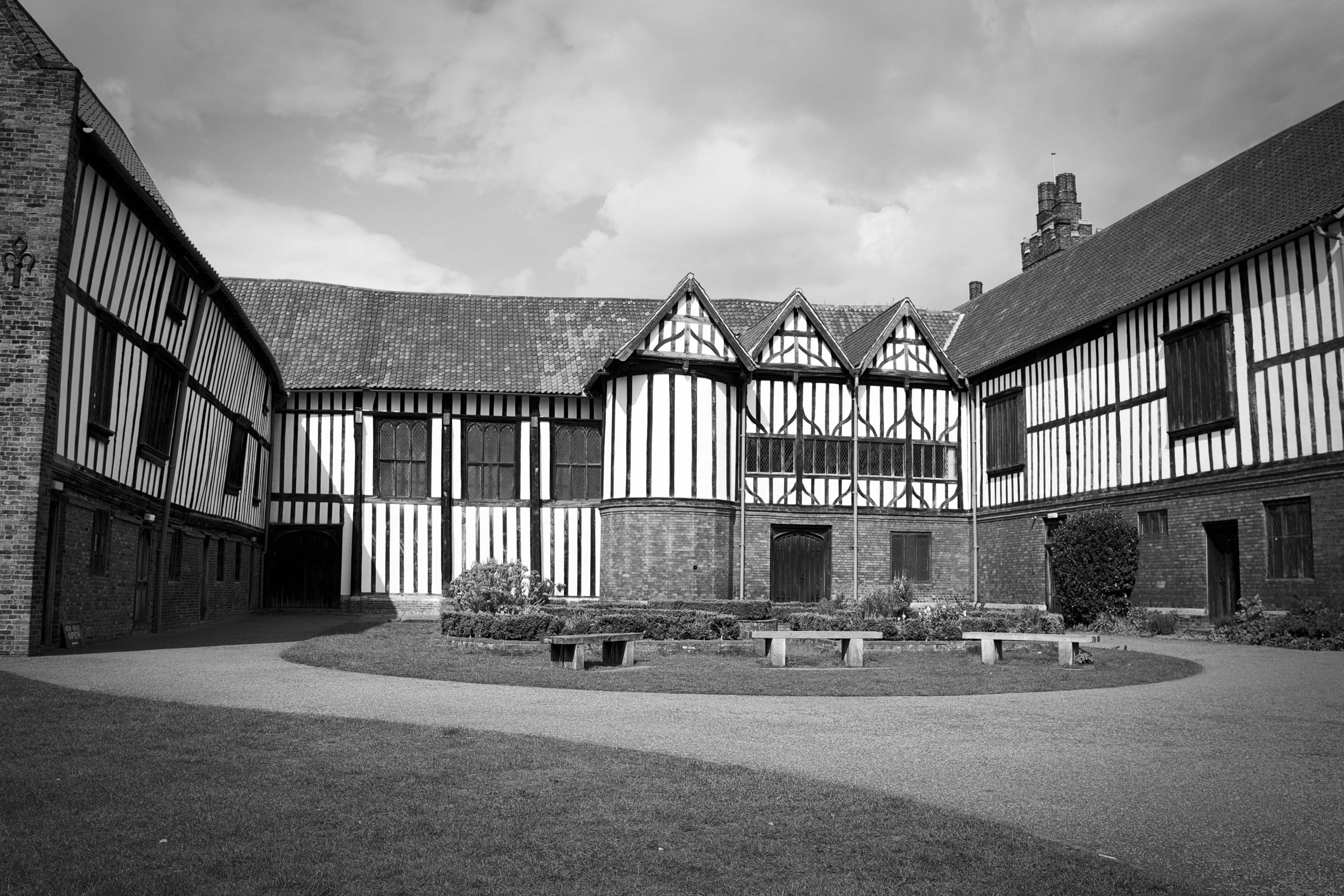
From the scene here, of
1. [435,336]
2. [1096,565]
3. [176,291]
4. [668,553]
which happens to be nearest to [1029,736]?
[1096,565]

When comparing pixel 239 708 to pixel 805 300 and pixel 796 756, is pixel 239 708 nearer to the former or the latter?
pixel 796 756

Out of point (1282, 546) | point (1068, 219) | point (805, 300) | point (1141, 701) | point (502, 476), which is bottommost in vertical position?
point (1141, 701)

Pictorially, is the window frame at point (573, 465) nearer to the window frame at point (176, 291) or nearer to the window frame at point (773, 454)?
Result: the window frame at point (773, 454)

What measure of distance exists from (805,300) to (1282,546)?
1252cm

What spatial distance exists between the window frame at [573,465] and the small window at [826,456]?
17.0 feet

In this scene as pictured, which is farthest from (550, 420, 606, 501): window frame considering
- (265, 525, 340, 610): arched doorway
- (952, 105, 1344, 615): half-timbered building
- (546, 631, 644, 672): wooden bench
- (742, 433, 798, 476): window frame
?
(546, 631, 644, 672): wooden bench

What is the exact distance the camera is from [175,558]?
20.8 meters

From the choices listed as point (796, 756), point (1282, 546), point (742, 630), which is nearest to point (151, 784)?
point (796, 756)

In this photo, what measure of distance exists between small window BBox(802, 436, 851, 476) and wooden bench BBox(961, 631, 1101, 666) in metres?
11.4

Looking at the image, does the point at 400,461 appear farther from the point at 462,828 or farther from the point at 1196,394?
the point at 462,828

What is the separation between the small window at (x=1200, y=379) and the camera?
66.0 feet

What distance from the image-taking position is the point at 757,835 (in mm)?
5363

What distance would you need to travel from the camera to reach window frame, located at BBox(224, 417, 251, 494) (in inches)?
925

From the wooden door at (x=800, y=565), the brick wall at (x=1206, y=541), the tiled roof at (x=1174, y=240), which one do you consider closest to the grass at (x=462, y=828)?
the brick wall at (x=1206, y=541)
